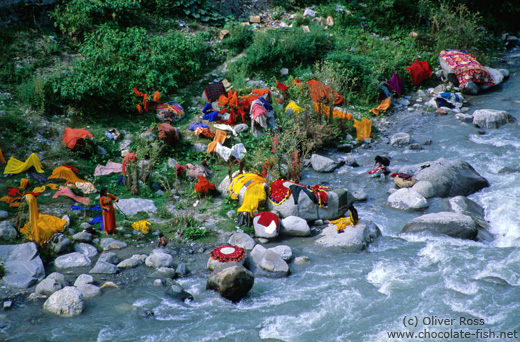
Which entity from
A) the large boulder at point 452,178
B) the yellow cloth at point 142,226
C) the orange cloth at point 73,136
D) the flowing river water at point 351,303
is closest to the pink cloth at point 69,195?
the yellow cloth at point 142,226

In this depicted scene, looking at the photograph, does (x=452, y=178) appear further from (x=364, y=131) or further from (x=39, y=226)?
(x=39, y=226)

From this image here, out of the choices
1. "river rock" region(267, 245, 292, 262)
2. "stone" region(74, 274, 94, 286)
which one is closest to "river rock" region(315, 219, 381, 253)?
"river rock" region(267, 245, 292, 262)

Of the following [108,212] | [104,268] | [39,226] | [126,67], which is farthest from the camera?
[126,67]

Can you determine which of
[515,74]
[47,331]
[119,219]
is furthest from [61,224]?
[515,74]

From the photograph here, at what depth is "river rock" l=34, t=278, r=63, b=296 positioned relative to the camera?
16.1 ft

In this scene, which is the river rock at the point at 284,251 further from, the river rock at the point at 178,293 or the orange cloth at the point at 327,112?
the orange cloth at the point at 327,112

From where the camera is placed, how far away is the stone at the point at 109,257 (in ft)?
18.3

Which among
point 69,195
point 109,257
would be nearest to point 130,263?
point 109,257

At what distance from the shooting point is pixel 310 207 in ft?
21.8

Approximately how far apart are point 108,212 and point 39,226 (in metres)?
0.85

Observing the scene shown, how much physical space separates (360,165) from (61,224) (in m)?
5.22

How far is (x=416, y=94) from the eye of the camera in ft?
36.6

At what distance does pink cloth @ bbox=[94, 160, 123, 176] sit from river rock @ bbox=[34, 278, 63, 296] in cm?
274

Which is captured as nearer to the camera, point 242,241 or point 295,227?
point 242,241
